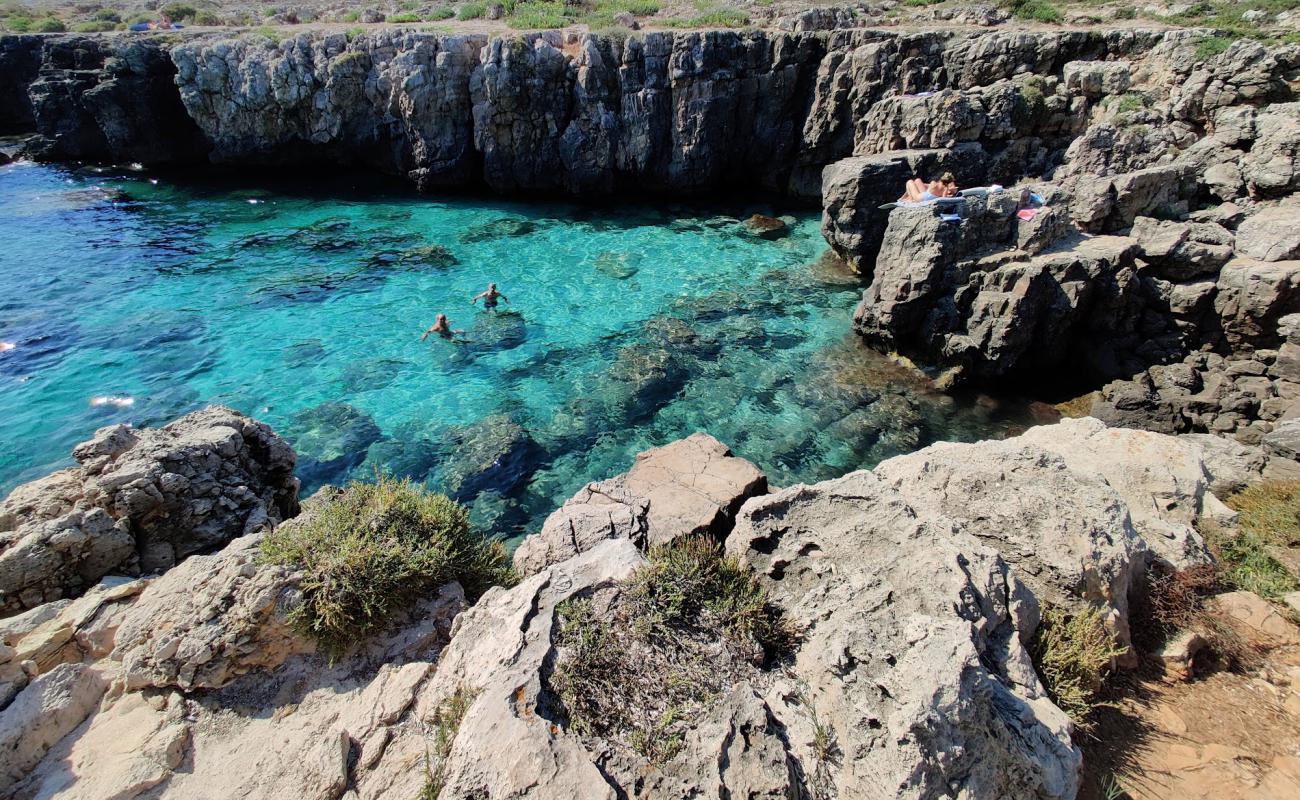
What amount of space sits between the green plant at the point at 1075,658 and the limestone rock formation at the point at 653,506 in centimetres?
334

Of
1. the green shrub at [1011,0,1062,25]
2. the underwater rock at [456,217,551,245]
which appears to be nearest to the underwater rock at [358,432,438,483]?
the underwater rock at [456,217,551,245]

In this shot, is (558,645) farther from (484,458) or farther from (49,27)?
(49,27)

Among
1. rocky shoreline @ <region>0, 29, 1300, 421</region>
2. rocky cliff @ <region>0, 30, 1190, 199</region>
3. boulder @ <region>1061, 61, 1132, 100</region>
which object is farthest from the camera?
rocky cliff @ <region>0, 30, 1190, 199</region>

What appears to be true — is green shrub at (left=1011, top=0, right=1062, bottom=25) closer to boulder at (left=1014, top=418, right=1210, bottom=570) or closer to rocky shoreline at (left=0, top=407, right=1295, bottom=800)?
boulder at (left=1014, top=418, right=1210, bottom=570)

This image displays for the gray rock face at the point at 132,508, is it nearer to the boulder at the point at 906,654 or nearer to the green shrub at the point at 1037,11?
the boulder at the point at 906,654

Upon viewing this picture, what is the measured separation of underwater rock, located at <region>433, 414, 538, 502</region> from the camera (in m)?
11.8

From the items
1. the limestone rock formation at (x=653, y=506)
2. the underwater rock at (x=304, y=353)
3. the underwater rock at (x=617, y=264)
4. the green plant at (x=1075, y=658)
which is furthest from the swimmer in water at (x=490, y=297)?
the green plant at (x=1075, y=658)

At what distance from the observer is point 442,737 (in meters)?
4.61

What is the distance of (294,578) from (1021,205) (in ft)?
57.0

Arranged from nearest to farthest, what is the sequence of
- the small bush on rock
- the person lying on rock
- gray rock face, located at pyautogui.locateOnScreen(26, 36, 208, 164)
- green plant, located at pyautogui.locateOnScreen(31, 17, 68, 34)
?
the small bush on rock, the person lying on rock, gray rock face, located at pyautogui.locateOnScreen(26, 36, 208, 164), green plant, located at pyautogui.locateOnScreen(31, 17, 68, 34)

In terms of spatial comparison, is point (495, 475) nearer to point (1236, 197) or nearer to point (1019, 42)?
point (1236, 197)

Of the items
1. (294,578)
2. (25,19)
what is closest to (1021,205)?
(294,578)

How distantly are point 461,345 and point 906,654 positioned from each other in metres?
14.3

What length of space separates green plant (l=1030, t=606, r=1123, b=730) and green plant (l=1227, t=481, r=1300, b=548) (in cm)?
409
